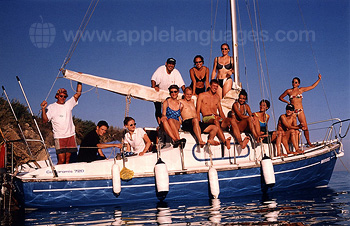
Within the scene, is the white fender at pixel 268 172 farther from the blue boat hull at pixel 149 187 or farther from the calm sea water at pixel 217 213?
the calm sea water at pixel 217 213

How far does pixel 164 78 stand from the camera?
12.1 m

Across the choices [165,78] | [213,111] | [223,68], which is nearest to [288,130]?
[213,111]

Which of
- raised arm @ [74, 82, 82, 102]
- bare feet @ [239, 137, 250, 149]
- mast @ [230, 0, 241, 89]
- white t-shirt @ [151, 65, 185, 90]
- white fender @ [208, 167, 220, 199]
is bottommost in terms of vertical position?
white fender @ [208, 167, 220, 199]

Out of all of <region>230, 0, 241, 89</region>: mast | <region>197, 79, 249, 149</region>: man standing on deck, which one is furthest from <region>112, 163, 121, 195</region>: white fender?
<region>230, 0, 241, 89</region>: mast

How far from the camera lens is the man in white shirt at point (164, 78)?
12.0 metres

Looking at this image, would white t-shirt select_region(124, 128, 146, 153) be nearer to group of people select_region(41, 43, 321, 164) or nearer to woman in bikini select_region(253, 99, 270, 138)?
group of people select_region(41, 43, 321, 164)

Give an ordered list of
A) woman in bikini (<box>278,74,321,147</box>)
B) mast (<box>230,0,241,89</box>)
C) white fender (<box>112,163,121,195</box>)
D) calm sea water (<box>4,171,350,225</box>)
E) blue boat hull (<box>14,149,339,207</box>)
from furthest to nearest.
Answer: mast (<box>230,0,241,89</box>)
woman in bikini (<box>278,74,321,147</box>)
white fender (<box>112,163,121,195</box>)
blue boat hull (<box>14,149,339,207</box>)
calm sea water (<box>4,171,350,225</box>)

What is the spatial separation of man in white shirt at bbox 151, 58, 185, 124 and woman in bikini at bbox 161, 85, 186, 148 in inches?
63.9

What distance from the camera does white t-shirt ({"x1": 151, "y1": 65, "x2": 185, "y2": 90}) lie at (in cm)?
1208

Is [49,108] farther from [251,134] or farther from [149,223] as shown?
[251,134]

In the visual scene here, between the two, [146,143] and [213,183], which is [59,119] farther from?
[213,183]

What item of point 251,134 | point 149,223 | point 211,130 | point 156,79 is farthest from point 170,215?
point 156,79

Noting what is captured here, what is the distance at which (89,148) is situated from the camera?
10.3m

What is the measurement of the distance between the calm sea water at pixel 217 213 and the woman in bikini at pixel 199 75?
3601 millimetres
